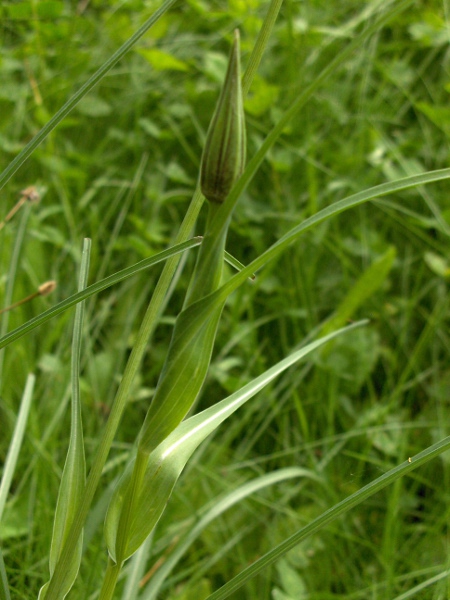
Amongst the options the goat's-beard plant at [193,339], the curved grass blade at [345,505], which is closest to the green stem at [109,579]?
the goat's-beard plant at [193,339]

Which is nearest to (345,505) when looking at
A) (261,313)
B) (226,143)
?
(226,143)

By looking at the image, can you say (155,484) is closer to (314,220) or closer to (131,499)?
(131,499)

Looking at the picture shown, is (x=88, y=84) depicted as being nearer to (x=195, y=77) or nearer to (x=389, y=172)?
(x=389, y=172)

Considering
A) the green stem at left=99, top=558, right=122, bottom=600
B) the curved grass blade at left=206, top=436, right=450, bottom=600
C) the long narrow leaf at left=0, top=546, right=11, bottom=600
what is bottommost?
the green stem at left=99, top=558, right=122, bottom=600

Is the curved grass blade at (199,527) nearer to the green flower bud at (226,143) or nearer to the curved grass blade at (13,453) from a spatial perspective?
the curved grass blade at (13,453)

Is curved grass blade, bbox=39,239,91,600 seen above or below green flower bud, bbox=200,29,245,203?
below

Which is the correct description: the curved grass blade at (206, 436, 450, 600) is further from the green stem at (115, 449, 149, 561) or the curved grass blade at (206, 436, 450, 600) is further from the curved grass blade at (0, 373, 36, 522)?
the curved grass blade at (0, 373, 36, 522)

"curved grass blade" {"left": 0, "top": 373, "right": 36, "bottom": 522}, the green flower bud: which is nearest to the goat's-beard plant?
the green flower bud
